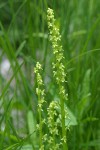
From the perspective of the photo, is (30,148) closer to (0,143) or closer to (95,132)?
(0,143)

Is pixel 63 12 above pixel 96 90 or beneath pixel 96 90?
above

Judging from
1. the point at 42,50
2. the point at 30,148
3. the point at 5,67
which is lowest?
the point at 30,148

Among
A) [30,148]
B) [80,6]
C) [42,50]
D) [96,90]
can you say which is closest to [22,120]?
[42,50]

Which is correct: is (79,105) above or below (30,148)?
above

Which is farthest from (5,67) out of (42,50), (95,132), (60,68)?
(60,68)

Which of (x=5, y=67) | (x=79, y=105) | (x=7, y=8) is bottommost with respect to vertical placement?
(x=79, y=105)

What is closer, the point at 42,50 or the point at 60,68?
the point at 60,68

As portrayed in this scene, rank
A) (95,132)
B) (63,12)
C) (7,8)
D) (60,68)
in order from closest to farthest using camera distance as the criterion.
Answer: (60,68)
(95,132)
(63,12)
(7,8)

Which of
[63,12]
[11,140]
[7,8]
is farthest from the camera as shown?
[7,8]

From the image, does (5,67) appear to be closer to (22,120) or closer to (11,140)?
(22,120)
